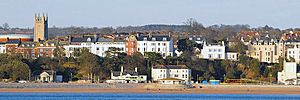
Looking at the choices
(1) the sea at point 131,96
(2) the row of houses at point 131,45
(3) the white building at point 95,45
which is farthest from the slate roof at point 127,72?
(1) the sea at point 131,96

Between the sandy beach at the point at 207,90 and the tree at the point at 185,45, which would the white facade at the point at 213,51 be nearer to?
the tree at the point at 185,45

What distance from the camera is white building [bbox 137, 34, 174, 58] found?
79.2 meters

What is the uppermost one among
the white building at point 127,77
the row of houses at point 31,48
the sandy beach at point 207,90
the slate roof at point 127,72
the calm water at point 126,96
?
the row of houses at point 31,48

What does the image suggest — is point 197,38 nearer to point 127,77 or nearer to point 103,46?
point 103,46

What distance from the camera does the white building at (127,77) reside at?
67500 mm

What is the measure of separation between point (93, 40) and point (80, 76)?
13.5 m

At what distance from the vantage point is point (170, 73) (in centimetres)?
6988

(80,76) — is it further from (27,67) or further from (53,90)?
(53,90)

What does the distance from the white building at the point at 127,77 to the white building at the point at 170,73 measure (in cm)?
94

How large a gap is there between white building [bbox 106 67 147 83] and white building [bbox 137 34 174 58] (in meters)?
10.1

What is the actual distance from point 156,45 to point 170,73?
10.1 metres

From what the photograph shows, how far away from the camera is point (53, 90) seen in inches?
2370

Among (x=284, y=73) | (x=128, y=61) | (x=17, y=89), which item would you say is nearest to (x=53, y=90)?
(x=17, y=89)

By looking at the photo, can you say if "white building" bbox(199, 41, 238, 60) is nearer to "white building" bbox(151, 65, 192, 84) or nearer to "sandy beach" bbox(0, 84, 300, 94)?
"white building" bbox(151, 65, 192, 84)
